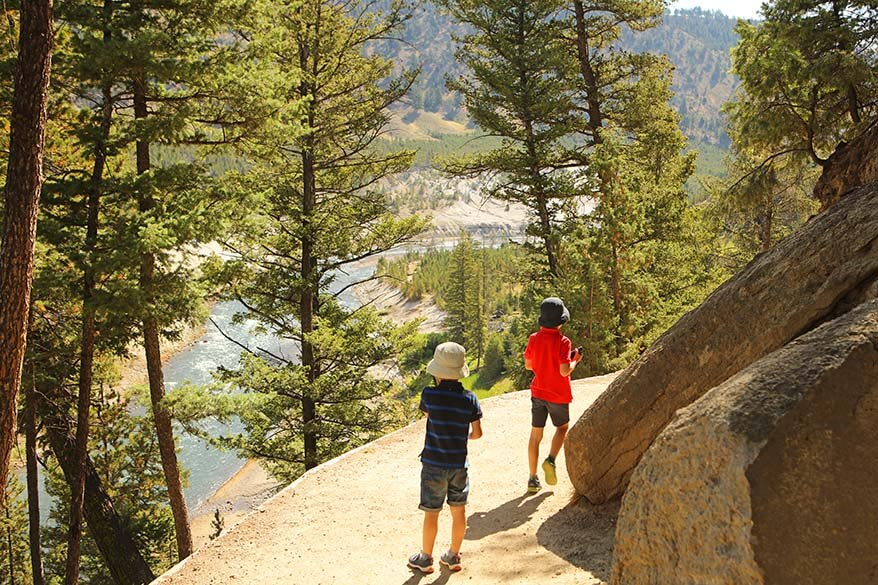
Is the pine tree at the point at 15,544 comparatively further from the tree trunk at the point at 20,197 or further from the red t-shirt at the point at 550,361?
the red t-shirt at the point at 550,361

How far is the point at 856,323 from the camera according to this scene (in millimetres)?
2939

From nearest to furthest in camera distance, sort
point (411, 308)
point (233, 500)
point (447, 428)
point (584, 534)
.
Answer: point (447, 428)
point (584, 534)
point (233, 500)
point (411, 308)

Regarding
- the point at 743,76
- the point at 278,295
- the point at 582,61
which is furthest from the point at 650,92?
the point at 278,295

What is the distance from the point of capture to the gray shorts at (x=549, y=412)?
6531 mm

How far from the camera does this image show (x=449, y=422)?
16.7 ft

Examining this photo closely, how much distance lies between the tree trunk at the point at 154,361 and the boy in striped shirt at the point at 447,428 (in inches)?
230

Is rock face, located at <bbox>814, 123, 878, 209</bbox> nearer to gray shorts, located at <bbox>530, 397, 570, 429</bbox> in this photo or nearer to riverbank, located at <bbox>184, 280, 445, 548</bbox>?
gray shorts, located at <bbox>530, 397, 570, 429</bbox>

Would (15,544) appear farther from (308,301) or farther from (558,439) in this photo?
(558,439)

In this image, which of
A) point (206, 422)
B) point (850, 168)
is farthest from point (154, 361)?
point (206, 422)

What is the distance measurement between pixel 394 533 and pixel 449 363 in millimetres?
2753

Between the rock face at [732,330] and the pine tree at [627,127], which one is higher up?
the pine tree at [627,127]

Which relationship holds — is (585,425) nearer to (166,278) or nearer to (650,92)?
(166,278)

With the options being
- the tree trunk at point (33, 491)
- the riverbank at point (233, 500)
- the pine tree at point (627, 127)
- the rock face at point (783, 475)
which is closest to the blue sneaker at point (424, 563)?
the rock face at point (783, 475)

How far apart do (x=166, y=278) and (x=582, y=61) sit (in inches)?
504
